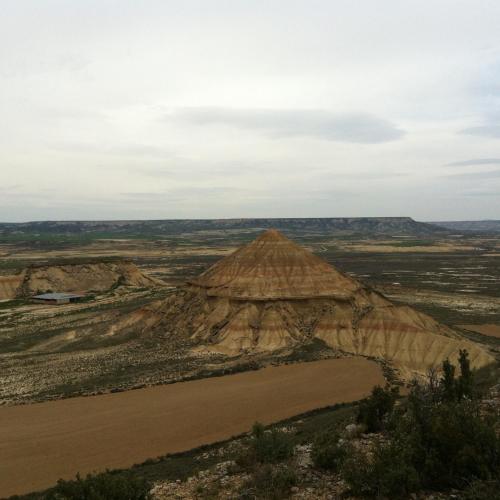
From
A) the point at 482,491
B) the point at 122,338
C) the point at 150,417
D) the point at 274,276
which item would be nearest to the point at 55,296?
the point at 122,338

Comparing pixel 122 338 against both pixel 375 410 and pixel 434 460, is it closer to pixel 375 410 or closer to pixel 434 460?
pixel 375 410

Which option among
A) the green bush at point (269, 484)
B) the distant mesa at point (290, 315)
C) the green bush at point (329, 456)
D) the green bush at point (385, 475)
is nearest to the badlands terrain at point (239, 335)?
the distant mesa at point (290, 315)

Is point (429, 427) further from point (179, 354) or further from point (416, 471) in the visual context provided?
point (179, 354)

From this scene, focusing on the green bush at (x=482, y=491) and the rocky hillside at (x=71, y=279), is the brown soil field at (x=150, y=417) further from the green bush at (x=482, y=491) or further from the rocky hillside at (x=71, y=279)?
the rocky hillside at (x=71, y=279)

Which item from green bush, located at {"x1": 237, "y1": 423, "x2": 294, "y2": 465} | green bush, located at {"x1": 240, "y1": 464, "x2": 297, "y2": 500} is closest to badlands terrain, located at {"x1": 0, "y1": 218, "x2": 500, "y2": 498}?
green bush, located at {"x1": 237, "y1": 423, "x2": 294, "y2": 465}

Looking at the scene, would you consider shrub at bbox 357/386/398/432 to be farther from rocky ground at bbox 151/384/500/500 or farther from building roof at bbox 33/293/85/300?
Result: building roof at bbox 33/293/85/300

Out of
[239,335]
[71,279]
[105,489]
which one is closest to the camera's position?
[105,489]

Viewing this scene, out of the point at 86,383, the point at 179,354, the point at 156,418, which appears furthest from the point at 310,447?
the point at 179,354
